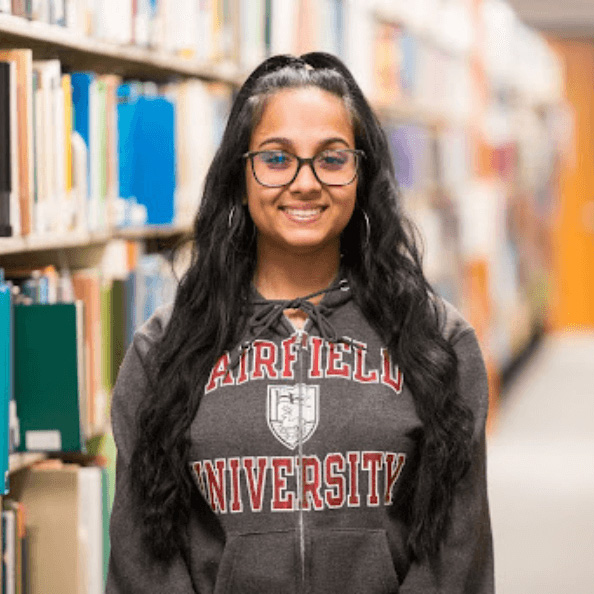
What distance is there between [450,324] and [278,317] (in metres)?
0.24

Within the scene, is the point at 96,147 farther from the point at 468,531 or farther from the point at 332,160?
the point at 468,531

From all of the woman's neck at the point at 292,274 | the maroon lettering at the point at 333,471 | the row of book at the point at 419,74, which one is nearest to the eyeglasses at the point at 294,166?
the woman's neck at the point at 292,274

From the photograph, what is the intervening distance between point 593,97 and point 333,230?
37.5ft

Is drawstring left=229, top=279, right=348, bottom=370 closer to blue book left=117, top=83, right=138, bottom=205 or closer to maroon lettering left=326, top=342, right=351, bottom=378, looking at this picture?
maroon lettering left=326, top=342, right=351, bottom=378

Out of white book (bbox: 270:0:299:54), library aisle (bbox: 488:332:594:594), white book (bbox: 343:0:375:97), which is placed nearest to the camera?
white book (bbox: 270:0:299:54)

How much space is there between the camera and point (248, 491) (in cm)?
172

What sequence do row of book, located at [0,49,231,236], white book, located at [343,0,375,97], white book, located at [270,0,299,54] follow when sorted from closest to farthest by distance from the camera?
row of book, located at [0,49,231,236] < white book, located at [270,0,299,54] < white book, located at [343,0,375,97]

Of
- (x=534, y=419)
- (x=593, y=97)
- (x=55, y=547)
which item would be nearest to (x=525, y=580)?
(x=55, y=547)

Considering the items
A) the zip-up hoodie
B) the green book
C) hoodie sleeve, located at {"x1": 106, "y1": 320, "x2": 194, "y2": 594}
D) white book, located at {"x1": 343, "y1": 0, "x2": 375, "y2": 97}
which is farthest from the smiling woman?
white book, located at {"x1": 343, "y1": 0, "x2": 375, "y2": 97}

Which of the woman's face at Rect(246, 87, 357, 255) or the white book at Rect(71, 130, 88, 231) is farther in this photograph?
the white book at Rect(71, 130, 88, 231)

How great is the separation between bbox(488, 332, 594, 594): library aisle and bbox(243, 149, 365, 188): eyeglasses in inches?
112

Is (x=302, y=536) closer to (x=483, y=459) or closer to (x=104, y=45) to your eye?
(x=483, y=459)

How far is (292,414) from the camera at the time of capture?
1724 mm

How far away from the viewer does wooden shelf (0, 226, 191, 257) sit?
235 centimetres
